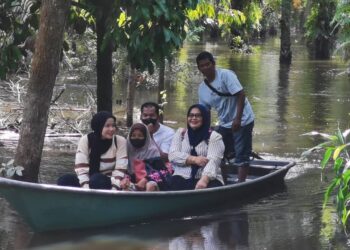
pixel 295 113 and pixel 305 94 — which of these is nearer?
pixel 295 113

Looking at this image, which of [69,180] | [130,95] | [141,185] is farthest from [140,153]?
[130,95]

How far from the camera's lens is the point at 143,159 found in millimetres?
8578

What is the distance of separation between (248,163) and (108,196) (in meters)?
2.58

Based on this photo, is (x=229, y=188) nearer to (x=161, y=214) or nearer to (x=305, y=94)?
(x=161, y=214)

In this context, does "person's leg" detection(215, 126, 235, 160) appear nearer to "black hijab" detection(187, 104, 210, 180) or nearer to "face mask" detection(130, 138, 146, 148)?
"black hijab" detection(187, 104, 210, 180)

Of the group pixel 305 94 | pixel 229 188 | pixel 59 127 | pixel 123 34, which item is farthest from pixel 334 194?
pixel 305 94

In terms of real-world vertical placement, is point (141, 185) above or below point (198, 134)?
below

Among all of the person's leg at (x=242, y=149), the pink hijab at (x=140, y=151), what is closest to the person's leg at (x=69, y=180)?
the pink hijab at (x=140, y=151)

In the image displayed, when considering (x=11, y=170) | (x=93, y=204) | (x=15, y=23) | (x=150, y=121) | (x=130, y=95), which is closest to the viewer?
(x=93, y=204)

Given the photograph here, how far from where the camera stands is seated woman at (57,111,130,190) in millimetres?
7879

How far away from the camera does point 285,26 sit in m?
30.8

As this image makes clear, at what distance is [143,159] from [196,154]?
1.96ft

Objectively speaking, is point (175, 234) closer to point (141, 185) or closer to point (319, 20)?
point (141, 185)

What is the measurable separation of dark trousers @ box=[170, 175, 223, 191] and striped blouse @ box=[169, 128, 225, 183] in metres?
0.04
